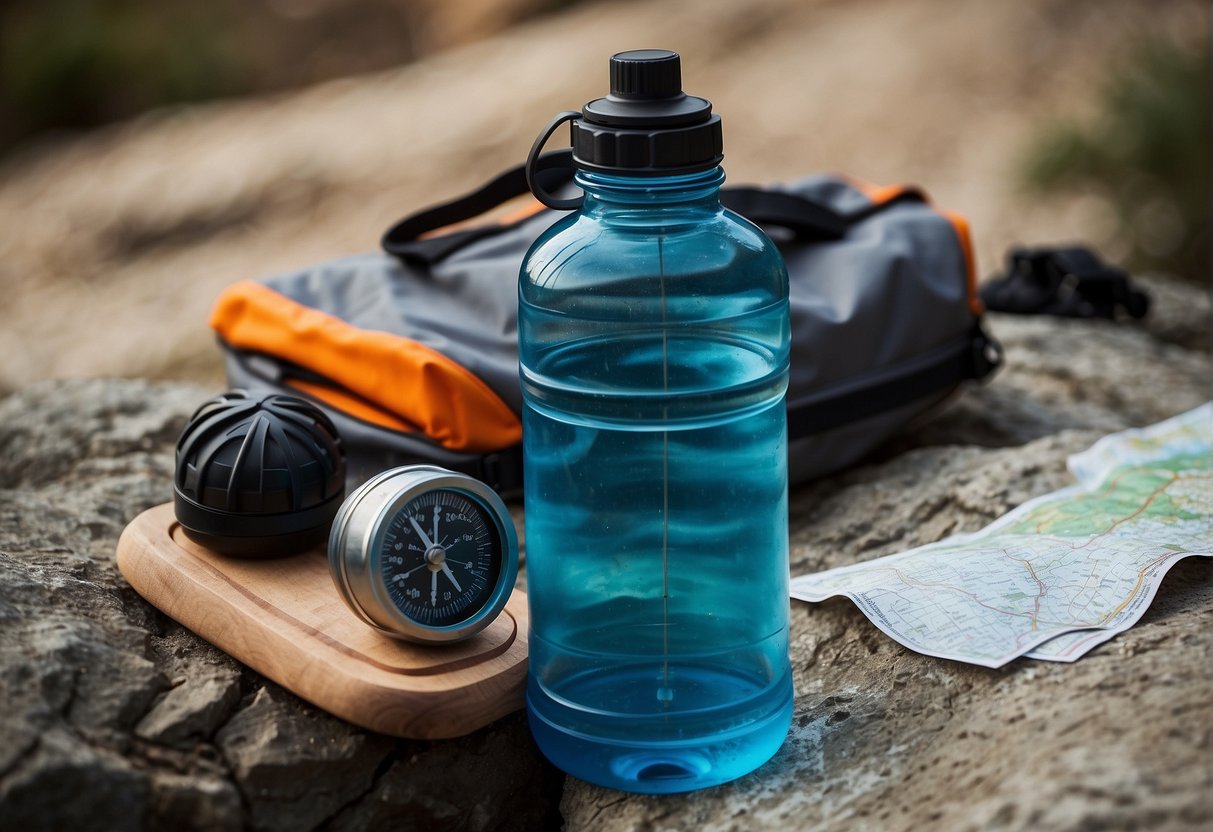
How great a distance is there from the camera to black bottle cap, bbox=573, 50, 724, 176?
1546 mm

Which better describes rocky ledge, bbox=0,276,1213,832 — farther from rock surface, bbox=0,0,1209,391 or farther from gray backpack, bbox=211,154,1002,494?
rock surface, bbox=0,0,1209,391

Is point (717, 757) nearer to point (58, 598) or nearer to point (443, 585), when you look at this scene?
point (443, 585)

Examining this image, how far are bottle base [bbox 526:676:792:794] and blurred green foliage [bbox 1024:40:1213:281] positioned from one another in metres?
4.44

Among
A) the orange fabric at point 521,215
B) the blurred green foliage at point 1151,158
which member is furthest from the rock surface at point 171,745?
the blurred green foliage at point 1151,158

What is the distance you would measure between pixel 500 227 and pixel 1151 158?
3.96m

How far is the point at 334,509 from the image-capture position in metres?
2.03

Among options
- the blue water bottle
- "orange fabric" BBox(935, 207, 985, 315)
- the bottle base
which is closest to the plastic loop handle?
the blue water bottle

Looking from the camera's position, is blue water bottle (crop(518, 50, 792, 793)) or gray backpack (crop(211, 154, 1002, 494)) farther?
gray backpack (crop(211, 154, 1002, 494))

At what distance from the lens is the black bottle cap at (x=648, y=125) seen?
5.07 feet

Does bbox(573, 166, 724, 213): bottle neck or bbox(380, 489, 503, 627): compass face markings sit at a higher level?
bbox(573, 166, 724, 213): bottle neck

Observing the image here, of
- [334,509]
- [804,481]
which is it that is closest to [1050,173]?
[804,481]

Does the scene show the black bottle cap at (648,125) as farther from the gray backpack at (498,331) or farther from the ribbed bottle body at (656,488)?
the gray backpack at (498,331)

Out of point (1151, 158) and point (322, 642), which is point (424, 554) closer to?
point (322, 642)

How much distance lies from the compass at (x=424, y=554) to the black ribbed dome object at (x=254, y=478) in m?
0.22
